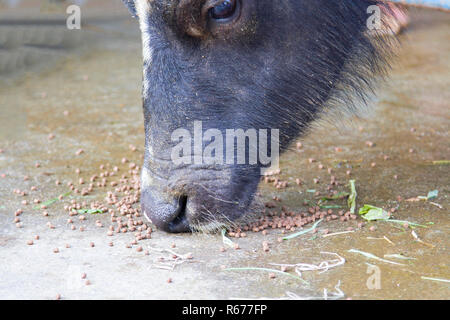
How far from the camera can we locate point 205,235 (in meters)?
3.20

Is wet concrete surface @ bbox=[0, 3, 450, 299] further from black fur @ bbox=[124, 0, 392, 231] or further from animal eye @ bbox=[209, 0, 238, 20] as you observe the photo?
animal eye @ bbox=[209, 0, 238, 20]

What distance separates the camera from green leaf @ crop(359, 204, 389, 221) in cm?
334

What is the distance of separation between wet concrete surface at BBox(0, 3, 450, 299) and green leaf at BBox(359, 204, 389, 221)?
0.25 feet

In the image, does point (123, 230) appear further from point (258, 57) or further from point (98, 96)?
point (98, 96)

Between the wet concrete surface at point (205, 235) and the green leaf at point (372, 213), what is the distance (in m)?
0.07

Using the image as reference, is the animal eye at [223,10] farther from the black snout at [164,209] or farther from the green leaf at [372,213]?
the green leaf at [372,213]

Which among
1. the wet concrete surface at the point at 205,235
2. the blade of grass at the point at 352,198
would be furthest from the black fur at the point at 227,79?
the blade of grass at the point at 352,198

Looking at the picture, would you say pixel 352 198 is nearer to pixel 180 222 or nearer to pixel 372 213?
pixel 372 213

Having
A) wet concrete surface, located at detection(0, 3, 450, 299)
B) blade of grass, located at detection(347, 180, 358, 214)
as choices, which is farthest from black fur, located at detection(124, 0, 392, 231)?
blade of grass, located at detection(347, 180, 358, 214)

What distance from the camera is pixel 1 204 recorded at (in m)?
3.66

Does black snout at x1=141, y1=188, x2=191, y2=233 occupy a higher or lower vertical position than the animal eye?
lower

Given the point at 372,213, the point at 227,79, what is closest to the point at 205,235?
the point at 227,79

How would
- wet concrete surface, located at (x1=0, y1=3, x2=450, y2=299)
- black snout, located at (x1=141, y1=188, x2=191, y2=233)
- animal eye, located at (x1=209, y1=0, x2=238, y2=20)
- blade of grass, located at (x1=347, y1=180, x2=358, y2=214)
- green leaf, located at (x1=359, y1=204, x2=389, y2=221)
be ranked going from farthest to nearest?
blade of grass, located at (x1=347, y1=180, x2=358, y2=214) → green leaf, located at (x1=359, y1=204, x2=389, y2=221) → black snout, located at (x1=141, y1=188, x2=191, y2=233) → animal eye, located at (x1=209, y1=0, x2=238, y2=20) → wet concrete surface, located at (x1=0, y1=3, x2=450, y2=299)

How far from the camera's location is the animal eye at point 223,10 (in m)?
2.86
